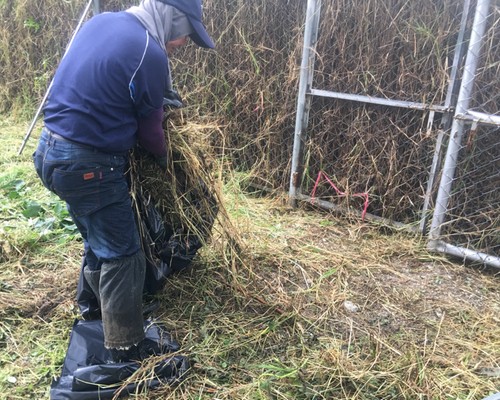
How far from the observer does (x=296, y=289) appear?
2.96m

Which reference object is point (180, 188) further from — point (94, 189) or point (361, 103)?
point (361, 103)

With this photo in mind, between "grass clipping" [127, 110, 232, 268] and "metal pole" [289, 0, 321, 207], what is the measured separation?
1486 mm

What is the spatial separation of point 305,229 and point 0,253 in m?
2.36

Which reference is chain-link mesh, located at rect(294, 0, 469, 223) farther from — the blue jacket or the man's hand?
the blue jacket

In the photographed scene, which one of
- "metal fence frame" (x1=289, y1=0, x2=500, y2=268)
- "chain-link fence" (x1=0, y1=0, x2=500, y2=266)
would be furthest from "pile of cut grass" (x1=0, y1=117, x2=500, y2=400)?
"chain-link fence" (x1=0, y1=0, x2=500, y2=266)

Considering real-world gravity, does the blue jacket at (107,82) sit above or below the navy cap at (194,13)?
below

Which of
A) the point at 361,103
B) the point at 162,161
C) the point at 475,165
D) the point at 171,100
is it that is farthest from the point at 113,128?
the point at 475,165

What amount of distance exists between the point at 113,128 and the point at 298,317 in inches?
59.5

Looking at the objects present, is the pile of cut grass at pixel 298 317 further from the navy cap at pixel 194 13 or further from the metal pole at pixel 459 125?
the navy cap at pixel 194 13

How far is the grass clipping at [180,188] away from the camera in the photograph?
237cm

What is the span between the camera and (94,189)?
6.56 feet

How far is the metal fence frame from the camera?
287cm

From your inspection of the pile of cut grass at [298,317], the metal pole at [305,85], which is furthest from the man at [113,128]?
the metal pole at [305,85]

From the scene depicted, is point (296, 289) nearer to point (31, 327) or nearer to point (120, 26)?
point (31, 327)
